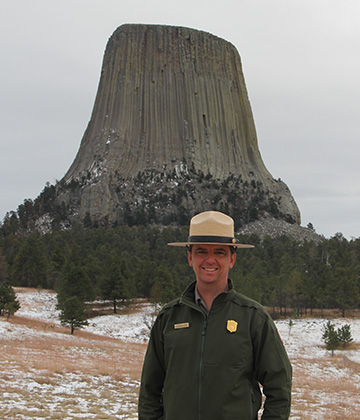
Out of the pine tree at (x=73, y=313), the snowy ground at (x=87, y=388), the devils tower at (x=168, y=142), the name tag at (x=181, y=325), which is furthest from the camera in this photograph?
the devils tower at (x=168, y=142)

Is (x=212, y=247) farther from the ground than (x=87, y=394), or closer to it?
farther from the ground

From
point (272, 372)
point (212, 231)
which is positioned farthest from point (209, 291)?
point (272, 372)

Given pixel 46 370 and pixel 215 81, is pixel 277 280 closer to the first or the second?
pixel 46 370

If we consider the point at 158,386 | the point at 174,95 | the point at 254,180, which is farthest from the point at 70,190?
the point at 158,386

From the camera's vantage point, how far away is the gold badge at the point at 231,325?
3199mm

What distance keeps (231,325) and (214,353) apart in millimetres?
211

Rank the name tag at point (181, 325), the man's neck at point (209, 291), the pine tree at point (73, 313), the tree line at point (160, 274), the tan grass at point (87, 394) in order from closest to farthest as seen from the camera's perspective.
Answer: the name tag at point (181, 325) < the man's neck at point (209, 291) < the tan grass at point (87, 394) < the pine tree at point (73, 313) < the tree line at point (160, 274)

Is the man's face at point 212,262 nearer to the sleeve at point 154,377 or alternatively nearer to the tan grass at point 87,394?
the sleeve at point 154,377

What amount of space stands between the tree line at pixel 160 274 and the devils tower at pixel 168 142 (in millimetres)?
39508

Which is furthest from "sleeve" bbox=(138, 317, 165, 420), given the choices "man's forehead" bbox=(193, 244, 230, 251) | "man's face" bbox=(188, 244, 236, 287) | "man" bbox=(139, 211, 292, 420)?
"man's forehead" bbox=(193, 244, 230, 251)

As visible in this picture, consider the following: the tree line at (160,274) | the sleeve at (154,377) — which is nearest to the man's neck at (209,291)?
the sleeve at (154,377)

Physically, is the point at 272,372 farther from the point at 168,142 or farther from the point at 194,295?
the point at 168,142

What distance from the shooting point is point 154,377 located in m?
3.51

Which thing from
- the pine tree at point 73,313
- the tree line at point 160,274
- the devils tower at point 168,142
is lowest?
the pine tree at point 73,313
